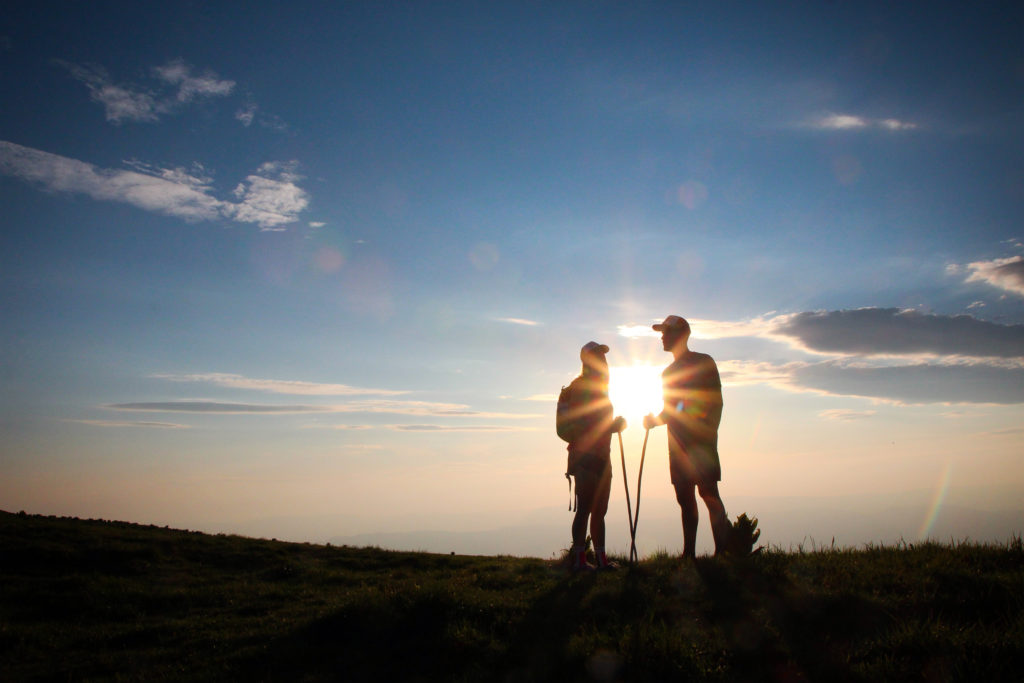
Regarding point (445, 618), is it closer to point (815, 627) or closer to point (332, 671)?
point (332, 671)

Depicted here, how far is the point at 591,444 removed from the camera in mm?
8062

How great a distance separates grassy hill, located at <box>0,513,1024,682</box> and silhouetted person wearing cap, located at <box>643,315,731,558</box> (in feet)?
2.13

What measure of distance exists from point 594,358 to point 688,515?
231 centimetres

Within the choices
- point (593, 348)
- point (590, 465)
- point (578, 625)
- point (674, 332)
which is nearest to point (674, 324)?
point (674, 332)

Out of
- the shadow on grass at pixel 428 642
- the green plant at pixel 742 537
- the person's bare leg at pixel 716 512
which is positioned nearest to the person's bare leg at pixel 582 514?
the shadow on grass at pixel 428 642

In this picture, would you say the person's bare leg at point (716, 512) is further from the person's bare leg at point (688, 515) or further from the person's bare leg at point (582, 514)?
the person's bare leg at point (582, 514)

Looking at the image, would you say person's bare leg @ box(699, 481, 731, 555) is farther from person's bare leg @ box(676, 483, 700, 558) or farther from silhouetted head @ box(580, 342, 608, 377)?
silhouetted head @ box(580, 342, 608, 377)

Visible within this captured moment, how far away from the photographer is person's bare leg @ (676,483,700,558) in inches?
296

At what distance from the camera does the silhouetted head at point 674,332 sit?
782 centimetres

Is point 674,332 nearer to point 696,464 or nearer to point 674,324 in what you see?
point 674,324

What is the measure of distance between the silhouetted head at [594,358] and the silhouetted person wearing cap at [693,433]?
0.82m

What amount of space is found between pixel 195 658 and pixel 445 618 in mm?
2774

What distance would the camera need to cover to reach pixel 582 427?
8078 millimetres

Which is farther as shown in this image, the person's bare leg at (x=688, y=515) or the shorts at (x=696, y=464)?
the person's bare leg at (x=688, y=515)
